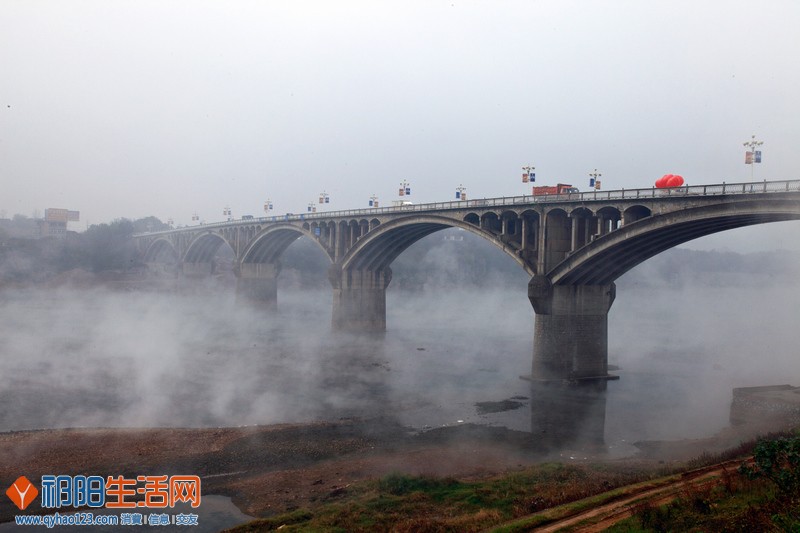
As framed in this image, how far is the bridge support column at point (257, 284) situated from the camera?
108 m

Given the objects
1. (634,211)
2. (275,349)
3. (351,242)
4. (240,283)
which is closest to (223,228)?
(240,283)

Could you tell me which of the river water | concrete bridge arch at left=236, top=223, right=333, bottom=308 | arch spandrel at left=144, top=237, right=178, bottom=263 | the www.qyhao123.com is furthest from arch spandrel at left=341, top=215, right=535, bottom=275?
arch spandrel at left=144, top=237, right=178, bottom=263

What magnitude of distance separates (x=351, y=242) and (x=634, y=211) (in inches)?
1762

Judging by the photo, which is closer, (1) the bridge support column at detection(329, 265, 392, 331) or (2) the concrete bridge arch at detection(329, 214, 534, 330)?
(2) the concrete bridge arch at detection(329, 214, 534, 330)

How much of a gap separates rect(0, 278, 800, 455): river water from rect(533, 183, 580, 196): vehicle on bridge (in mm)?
16112

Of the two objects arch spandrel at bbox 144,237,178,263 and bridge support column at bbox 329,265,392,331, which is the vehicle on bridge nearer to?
bridge support column at bbox 329,265,392,331

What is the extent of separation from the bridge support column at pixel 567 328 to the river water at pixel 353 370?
2.44 meters

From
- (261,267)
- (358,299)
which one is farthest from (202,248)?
(358,299)

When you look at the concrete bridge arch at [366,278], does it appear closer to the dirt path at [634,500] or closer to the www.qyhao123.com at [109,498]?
the www.qyhao123.com at [109,498]

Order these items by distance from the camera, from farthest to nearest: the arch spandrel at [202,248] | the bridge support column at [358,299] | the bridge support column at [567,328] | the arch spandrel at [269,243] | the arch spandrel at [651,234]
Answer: the arch spandrel at [202,248], the arch spandrel at [269,243], the bridge support column at [358,299], the bridge support column at [567,328], the arch spandrel at [651,234]

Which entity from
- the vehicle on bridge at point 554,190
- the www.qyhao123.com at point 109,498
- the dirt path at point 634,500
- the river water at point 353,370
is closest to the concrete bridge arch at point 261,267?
the river water at point 353,370

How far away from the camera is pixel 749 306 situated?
409 feet

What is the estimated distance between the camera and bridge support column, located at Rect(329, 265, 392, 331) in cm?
8081

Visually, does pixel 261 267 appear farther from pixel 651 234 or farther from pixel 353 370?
pixel 651 234
